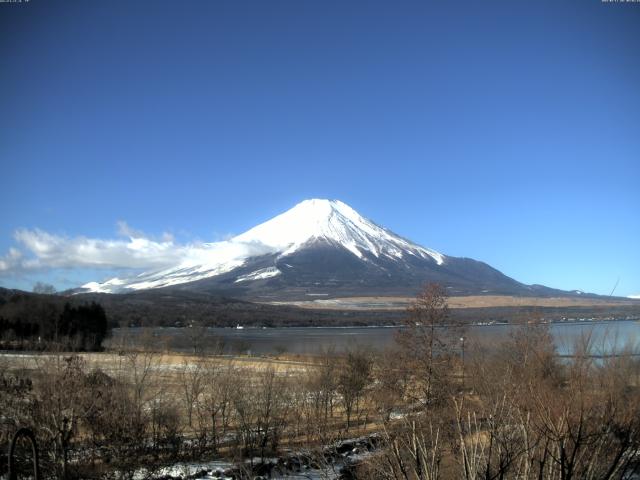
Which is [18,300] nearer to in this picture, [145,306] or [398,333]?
[398,333]

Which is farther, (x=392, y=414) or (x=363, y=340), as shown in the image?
(x=363, y=340)

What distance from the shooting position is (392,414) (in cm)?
2316

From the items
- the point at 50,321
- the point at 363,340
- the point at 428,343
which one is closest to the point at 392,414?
the point at 428,343

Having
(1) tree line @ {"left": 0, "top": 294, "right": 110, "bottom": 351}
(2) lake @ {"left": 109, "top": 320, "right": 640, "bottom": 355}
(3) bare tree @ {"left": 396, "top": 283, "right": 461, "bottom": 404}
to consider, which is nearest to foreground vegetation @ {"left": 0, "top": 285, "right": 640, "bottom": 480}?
(3) bare tree @ {"left": 396, "top": 283, "right": 461, "bottom": 404}

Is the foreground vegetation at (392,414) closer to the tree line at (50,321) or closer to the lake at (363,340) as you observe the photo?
the lake at (363,340)

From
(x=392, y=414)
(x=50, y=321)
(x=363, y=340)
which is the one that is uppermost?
(x=50, y=321)

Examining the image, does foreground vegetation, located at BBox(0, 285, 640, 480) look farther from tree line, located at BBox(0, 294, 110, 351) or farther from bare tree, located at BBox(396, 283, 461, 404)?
tree line, located at BBox(0, 294, 110, 351)

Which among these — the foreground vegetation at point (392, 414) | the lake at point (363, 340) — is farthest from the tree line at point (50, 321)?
the foreground vegetation at point (392, 414)

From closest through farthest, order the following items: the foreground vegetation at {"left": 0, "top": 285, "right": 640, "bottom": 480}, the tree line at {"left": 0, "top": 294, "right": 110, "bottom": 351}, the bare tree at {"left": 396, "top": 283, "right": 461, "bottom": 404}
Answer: the foreground vegetation at {"left": 0, "top": 285, "right": 640, "bottom": 480} < the bare tree at {"left": 396, "top": 283, "right": 461, "bottom": 404} < the tree line at {"left": 0, "top": 294, "right": 110, "bottom": 351}

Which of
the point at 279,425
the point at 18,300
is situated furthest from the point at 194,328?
the point at 279,425

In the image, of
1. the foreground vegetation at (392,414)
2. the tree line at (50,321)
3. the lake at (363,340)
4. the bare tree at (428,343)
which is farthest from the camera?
the tree line at (50,321)

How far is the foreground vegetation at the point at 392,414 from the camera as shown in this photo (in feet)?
19.4

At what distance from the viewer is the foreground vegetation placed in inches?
233

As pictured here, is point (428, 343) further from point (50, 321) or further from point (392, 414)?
point (50, 321)
